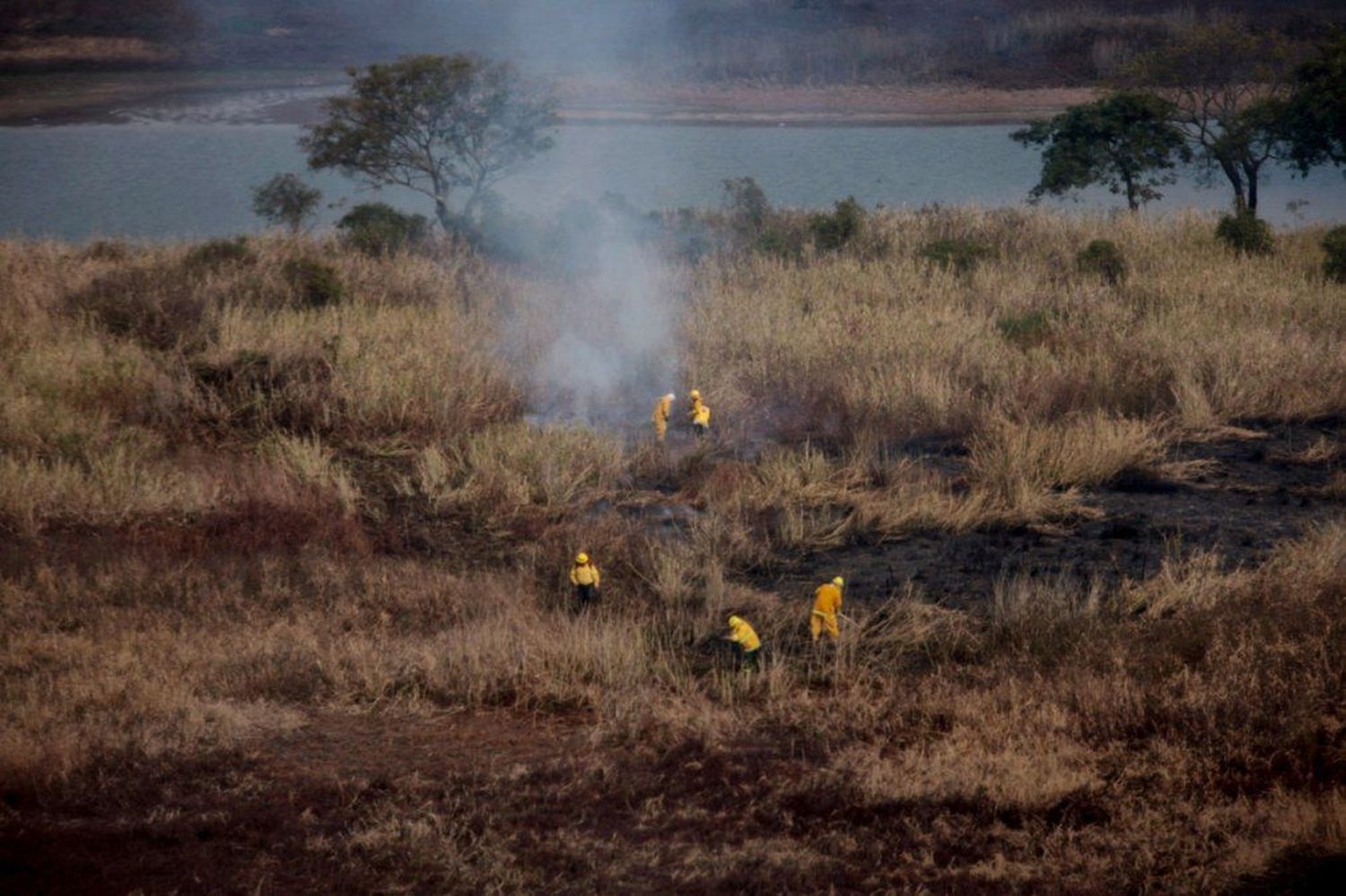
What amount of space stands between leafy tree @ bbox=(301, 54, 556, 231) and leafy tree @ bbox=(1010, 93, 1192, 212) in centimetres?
→ 671

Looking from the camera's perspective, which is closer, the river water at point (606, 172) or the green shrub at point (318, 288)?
the green shrub at point (318, 288)

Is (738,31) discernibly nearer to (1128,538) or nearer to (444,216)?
(444,216)

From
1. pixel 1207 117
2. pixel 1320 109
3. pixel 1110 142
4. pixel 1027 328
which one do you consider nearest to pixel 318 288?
pixel 1027 328

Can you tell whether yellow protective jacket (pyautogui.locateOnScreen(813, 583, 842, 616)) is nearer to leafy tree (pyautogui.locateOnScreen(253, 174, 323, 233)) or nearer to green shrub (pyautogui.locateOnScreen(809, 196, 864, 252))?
green shrub (pyautogui.locateOnScreen(809, 196, 864, 252))

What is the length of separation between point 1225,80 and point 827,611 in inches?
590

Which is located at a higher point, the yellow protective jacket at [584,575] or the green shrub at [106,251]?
the green shrub at [106,251]

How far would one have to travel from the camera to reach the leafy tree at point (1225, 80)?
17.5 m

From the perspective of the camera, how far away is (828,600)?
20.1 feet

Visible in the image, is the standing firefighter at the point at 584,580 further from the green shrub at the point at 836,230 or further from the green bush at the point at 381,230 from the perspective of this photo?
the green shrub at the point at 836,230

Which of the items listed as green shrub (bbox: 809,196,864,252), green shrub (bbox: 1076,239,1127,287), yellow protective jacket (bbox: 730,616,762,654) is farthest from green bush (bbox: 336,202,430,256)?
yellow protective jacket (bbox: 730,616,762,654)

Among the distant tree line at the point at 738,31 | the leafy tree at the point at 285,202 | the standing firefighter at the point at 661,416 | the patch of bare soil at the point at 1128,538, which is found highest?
the distant tree line at the point at 738,31

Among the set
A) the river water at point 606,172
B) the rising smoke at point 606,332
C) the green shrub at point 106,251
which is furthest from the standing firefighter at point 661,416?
the river water at point 606,172

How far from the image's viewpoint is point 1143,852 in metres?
4.32

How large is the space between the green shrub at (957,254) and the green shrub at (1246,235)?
2.56 meters
